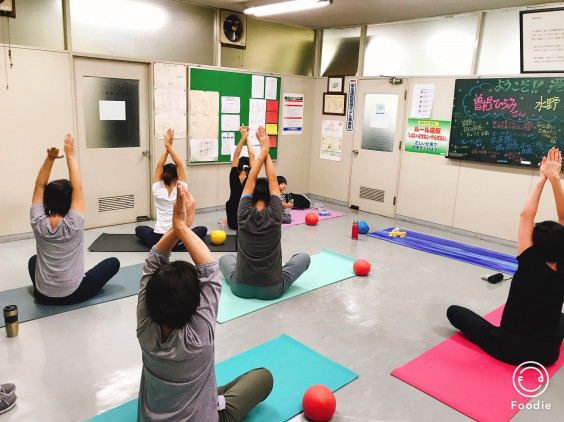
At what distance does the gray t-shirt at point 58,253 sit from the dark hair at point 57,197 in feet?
0.14

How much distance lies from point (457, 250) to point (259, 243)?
9.01ft

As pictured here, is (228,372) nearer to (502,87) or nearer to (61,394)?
(61,394)

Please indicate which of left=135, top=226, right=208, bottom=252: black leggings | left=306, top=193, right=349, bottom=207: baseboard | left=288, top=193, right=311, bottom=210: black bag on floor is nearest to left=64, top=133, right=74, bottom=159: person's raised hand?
left=135, top=226, right=208, bottom=252: black leggings

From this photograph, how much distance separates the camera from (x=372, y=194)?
671cm

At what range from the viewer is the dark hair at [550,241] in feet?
8.11

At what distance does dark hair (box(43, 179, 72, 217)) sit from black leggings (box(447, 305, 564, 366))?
275 centimetres

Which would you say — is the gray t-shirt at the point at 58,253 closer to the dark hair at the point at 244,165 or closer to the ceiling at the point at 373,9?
the dark hair at the point at 244,165

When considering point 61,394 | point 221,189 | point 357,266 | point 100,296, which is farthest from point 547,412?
point 221,189

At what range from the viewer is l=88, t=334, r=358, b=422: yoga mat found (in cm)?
222

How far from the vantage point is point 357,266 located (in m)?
4.15

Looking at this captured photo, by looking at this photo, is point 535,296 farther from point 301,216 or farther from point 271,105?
point 271,105

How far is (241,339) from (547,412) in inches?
69.5

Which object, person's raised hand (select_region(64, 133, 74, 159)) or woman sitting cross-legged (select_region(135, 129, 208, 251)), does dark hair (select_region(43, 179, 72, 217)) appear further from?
woman sitting cross-legged (select_region(135, 129, 208, 251))

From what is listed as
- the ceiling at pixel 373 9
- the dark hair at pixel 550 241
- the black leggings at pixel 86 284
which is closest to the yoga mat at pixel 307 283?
the black leggings at pixel 86 284
